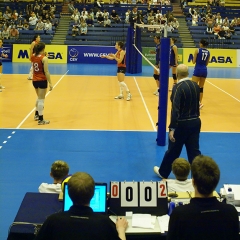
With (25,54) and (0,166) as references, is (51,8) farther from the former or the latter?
(0,166)

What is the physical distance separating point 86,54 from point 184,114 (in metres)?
19.9

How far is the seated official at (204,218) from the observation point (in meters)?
2.92

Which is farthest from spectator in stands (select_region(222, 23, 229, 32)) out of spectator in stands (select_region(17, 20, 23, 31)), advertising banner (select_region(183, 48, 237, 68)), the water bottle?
the water bottle

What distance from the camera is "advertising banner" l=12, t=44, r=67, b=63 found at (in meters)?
25.2

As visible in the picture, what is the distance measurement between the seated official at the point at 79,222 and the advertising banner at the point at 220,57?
75.5 ft

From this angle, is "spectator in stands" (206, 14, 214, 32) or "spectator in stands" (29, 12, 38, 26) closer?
"spectator in stands" (206, 14, 214, 32)

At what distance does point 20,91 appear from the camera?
15.1 metres

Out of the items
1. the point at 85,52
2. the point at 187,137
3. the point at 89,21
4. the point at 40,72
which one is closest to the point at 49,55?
the point at 85,52

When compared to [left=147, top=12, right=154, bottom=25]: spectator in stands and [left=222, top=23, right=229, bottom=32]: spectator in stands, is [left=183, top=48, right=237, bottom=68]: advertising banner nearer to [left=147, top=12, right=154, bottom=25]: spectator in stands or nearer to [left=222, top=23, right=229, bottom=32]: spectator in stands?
[left=147, top=12, right=154, bottom=25]: spectator in stands

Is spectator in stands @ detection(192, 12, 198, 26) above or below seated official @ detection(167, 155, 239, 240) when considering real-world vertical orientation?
above

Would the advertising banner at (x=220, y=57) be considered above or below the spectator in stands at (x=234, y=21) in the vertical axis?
below

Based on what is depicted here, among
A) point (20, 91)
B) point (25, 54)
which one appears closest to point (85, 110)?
point (20, 91)

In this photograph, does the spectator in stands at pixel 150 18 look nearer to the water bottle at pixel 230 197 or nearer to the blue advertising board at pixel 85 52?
the blue advertising board at pixel 85 52

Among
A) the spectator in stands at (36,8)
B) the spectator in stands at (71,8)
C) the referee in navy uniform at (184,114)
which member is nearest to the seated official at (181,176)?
the referee in navy uniform at (184,114)
